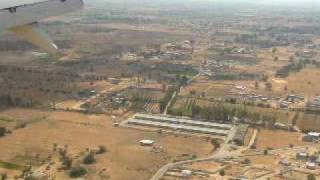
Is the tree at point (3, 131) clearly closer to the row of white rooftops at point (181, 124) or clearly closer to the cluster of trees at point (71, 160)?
the cluster of trees at point (71, 160)

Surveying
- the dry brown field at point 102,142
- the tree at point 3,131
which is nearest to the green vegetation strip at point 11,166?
the dry brown field at point 102,142

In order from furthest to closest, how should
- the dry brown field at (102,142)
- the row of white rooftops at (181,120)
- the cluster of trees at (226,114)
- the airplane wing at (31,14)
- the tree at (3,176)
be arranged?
the cluster of trees at (226,114) < the row of white rooftops at (181,120) < the dry brown field at (102,142) < the tree at (3,176) < the airplane wing at (31,14)

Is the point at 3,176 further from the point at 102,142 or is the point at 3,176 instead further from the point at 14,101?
the point at 14,101

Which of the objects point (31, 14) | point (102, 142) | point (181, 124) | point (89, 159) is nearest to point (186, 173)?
point (89, 159)

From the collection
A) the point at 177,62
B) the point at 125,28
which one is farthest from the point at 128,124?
A: the point at 125,28

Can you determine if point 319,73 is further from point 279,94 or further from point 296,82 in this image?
point 279,94

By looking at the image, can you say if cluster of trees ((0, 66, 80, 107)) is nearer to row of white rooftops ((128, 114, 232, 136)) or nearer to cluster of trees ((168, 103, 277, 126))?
row of white rooftops ((128, 114, 232, 136))
